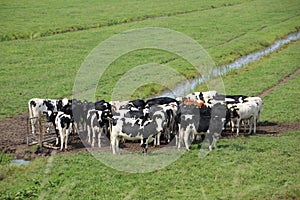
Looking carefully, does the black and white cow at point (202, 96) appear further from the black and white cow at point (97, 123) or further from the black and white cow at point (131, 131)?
the black and white cow at point (131, 131)

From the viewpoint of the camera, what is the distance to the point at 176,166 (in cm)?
1461

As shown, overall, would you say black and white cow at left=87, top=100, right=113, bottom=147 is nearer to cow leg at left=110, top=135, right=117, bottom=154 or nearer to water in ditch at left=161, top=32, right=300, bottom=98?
cow leg at left=110, top=135, right=117, bottom=154

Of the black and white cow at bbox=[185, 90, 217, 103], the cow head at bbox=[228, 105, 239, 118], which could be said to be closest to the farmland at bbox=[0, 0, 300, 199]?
the cow head at bbox=[228, 105, 239, 118]

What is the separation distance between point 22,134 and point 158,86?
1048cm

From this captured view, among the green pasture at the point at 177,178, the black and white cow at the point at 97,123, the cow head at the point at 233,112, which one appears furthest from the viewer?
the cow head at the point at 233,112

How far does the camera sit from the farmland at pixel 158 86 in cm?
1321

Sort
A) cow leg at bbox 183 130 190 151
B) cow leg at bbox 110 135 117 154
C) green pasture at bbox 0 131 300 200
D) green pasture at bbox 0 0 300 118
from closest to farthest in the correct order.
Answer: green pasture at bbox 0 131 300 200 → cow leg at bbox 110 135 117 154 → cow leg at bbox 183 130 190 151 → green pasture at bbox 0 0 300 118

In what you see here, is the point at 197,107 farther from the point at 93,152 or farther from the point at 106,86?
the point at 106,86

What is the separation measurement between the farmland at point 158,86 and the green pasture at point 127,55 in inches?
3.2

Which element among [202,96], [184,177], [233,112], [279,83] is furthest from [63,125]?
[279,83]

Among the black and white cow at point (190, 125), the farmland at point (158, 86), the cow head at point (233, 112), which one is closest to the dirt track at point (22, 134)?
the farmland at point (158, 86)

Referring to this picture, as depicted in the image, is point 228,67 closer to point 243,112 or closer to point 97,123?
point 243,112

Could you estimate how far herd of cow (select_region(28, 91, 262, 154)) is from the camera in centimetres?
1593

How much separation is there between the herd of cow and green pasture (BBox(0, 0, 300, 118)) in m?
4.56
